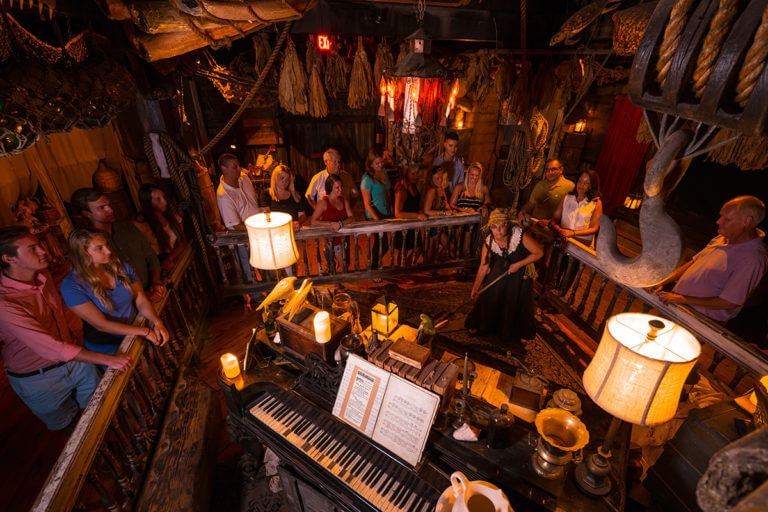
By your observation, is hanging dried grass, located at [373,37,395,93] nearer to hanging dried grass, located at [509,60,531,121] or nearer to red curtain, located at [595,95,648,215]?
hanging dried grass, located at [509,60,531,121]

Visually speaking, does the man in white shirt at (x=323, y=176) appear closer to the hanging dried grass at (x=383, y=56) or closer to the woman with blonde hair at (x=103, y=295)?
the hanging dried grass at (x=383, y=56)

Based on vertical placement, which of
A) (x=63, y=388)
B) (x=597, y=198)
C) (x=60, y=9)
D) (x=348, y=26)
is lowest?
(x=63, y=388)

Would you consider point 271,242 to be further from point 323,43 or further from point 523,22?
point 323,43

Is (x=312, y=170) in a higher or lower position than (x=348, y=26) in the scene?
lower

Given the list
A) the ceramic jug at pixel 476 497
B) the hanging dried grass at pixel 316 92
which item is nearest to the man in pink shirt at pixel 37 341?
the ceramic jug at pixel 476 497

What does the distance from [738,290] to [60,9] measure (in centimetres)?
689

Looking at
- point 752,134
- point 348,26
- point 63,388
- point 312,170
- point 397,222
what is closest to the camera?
point 752,134

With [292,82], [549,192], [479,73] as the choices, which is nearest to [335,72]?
[292,82]

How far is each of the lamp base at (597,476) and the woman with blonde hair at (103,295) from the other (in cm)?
386

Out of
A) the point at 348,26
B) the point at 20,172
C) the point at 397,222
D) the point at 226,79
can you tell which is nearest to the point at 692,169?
the point at 397,222

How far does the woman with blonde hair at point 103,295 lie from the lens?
107 inches

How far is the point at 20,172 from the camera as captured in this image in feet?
17.7

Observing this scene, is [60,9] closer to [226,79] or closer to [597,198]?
[226,79]

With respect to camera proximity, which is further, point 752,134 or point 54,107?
point 54,107
